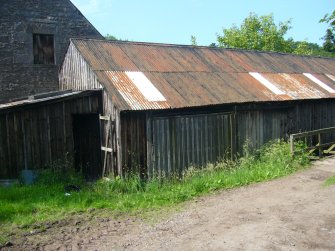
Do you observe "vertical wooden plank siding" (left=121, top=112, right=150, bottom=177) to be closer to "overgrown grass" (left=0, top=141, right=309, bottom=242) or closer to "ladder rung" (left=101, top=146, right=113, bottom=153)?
"overgrown grass" (left=0, top=141, right=309, bottom=242)

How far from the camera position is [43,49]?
18047mm

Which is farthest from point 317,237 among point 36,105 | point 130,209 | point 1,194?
point 36,105

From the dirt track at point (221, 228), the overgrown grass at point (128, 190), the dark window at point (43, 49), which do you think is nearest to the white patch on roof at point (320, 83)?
the overgrown grass at point (128, 190)

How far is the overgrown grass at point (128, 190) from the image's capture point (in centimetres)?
829

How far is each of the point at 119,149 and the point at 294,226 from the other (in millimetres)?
5730

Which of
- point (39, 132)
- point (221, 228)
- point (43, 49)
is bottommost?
point (221, 228)

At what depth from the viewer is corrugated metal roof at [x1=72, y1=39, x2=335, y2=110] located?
466 inches

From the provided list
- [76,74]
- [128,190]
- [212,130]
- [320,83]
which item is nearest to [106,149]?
[128,190]

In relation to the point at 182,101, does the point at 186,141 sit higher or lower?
lower

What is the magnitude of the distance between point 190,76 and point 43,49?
27.4ft

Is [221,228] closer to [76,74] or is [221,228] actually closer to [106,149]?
[106,149]

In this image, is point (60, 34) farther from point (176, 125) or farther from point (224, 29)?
point (224, 29)

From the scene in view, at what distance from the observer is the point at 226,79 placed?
1489 centimetres

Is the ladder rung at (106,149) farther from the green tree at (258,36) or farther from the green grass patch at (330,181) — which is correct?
the green tree at (258,36)
